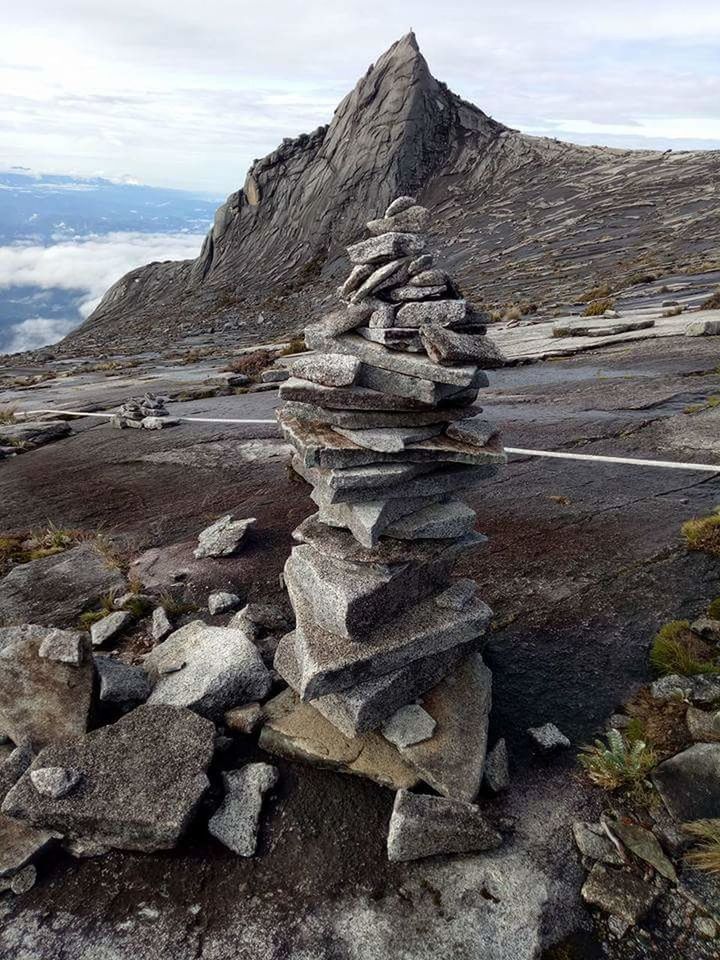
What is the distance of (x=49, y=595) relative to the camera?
10.7m

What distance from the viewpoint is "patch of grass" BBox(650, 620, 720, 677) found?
7.58 metres

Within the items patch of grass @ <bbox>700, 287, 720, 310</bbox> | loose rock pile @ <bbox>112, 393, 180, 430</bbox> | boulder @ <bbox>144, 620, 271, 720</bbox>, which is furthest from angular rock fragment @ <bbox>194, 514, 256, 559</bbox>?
patch of grass @ <bbox>700, 287, 720, 310</bbox>

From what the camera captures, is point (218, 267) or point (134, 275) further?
point (134, 275)

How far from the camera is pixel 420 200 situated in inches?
3174

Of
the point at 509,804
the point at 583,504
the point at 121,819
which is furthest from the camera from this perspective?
the point at 583,504

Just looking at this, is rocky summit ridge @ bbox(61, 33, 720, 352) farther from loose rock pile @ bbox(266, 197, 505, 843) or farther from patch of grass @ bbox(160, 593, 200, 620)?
loose rock pile @ bbox(266, 197, 505, 843)

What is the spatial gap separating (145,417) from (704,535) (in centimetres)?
1777

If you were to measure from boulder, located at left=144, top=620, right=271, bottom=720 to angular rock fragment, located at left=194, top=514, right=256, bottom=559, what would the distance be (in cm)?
321

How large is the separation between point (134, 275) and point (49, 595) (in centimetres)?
9850

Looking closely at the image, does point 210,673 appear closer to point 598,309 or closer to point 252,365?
point 252,365

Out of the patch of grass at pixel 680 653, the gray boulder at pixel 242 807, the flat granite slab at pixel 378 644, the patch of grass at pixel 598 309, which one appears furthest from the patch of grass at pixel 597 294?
the gray boulder at pixel 242 807

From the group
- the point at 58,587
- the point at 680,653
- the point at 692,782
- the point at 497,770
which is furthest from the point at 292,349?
the point at 692,782

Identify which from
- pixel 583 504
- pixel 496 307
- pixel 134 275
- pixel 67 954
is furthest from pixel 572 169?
pixel 67 954

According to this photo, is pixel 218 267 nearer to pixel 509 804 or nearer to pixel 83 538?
pixel 83 538
